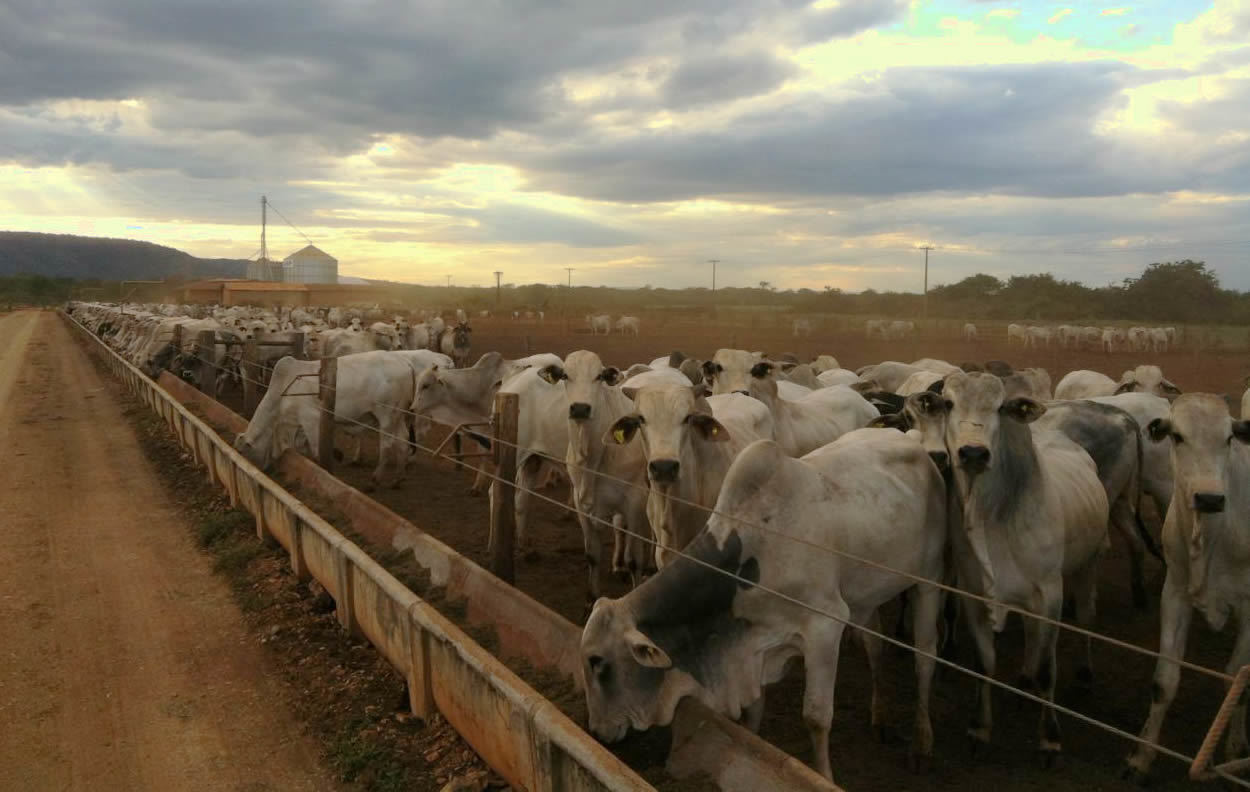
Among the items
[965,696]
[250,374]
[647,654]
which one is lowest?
[965,696]

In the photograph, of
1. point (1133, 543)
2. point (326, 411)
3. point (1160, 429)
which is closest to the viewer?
point (1160, 429)

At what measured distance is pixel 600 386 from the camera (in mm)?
8016

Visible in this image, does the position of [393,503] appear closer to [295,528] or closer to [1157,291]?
[295,528]

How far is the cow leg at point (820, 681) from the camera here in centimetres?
470

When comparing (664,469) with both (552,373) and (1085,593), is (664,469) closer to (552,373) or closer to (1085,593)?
(552,373)

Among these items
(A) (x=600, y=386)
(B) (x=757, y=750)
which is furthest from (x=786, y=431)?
(B) (x=757, y=750)

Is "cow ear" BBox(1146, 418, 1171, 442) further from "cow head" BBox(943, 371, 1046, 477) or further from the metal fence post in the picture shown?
the metal fence post

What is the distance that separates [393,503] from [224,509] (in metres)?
2.07

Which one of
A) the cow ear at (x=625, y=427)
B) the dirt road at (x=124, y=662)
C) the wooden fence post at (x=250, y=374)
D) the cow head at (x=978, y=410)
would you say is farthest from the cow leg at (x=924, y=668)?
the wooden fence post at (x=250, y=374)

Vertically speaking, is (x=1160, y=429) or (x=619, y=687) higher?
(x=1160, y=429)

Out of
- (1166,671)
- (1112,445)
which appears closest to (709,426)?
(1166,671)

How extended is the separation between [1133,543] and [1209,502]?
3.68 m

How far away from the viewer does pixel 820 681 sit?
4.70 metres

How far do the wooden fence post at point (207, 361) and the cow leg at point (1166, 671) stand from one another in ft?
59.2
